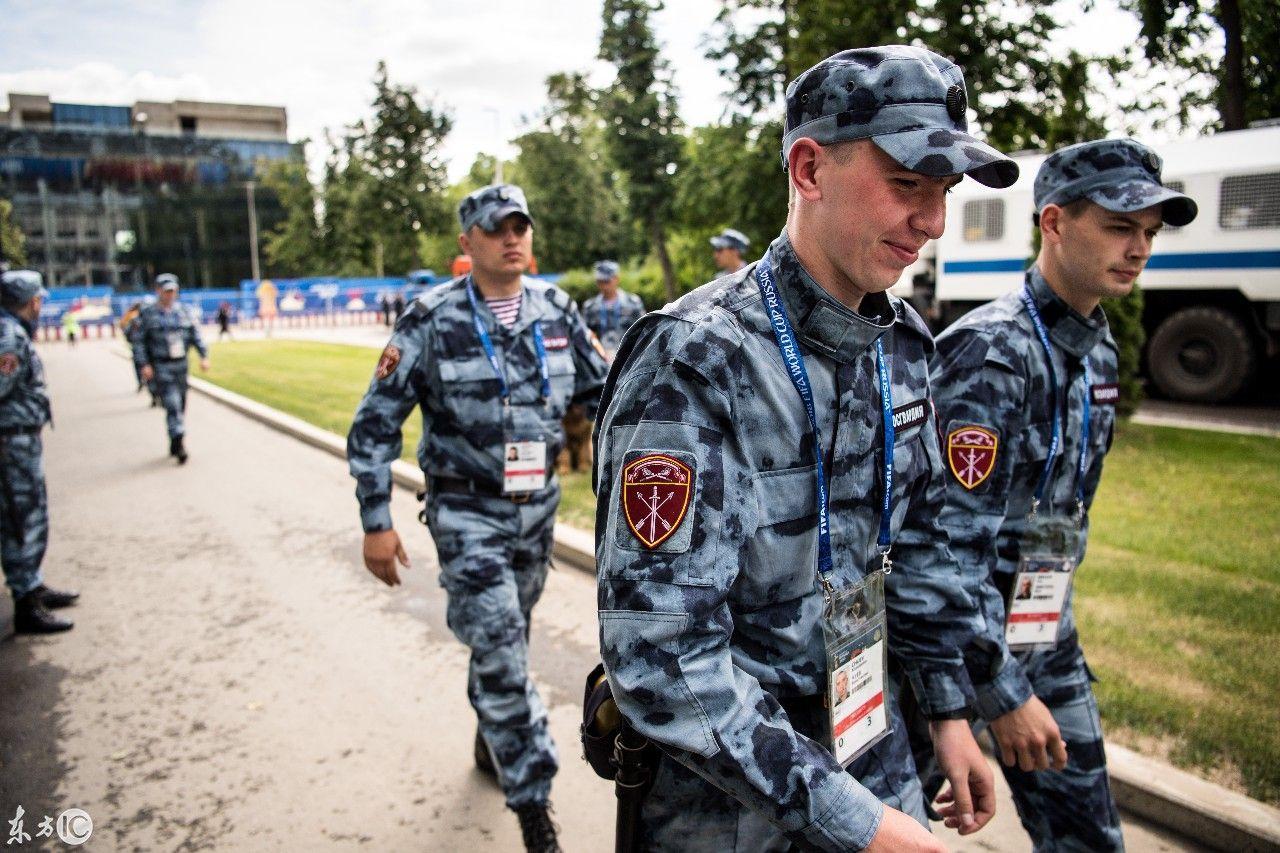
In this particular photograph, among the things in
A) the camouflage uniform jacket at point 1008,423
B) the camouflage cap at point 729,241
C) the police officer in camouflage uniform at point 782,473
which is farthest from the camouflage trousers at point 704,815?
the camouflage cap at point 729,241

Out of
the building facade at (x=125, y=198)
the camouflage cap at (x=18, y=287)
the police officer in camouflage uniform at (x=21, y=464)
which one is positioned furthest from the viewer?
the building facade at (x=125, y=198)

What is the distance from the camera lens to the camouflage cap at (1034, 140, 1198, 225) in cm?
231

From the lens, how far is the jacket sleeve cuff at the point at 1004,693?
80.3 inches

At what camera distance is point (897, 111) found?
1.42m

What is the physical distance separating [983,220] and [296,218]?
5818 cm

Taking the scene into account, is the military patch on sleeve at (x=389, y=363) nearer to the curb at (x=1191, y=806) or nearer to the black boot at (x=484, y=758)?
the black boot at (x=484, y=758)

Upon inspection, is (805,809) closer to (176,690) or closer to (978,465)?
(978,465)

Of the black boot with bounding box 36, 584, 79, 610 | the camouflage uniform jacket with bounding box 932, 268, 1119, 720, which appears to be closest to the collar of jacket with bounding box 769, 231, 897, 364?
→ the camouflage uniform jacket with bounding box 932, 268, 1119, 720

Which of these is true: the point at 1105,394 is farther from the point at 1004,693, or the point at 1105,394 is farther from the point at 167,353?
the point at 167,353

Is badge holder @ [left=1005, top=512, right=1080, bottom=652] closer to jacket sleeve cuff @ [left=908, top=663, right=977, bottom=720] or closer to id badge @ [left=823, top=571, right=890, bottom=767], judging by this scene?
jacket sleeve cuff @ [left=908, top=663, right=977, bottom=720]

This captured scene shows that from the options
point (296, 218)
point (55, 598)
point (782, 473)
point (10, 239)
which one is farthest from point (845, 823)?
point (10, 239)

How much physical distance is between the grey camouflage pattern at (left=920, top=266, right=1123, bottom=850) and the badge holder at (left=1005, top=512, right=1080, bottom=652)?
0.03 m

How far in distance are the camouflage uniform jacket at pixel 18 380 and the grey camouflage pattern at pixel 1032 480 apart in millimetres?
5553

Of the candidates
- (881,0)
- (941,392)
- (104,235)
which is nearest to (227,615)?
(941,392)
